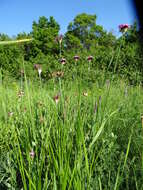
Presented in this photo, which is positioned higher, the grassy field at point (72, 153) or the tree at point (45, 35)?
the tree at point (45, 35)

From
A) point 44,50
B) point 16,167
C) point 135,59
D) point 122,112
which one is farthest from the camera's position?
point 44,50

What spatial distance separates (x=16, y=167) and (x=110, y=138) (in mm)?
455

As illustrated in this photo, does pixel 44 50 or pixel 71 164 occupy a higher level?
pixel 44 50

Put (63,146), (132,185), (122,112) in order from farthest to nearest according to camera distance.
→ (122,112)
(132,185)
(63,146)

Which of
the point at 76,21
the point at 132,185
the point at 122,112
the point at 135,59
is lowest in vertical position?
the point at 132,185

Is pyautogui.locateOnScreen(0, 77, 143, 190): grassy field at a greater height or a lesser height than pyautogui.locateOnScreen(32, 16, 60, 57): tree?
lesser

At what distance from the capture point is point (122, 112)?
5.14 ft

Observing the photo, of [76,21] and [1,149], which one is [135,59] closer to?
[1,149]

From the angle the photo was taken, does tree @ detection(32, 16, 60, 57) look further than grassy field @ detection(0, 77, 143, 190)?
Yes

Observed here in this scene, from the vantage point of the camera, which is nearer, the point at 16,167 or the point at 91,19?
A: the point at 16,167

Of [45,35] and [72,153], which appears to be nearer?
[72,153]

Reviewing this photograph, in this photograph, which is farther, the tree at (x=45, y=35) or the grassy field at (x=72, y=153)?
the tree at (x=45, y=35)

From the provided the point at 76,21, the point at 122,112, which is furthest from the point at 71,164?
the point at 76,21

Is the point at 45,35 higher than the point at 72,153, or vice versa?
the point at 45,35
